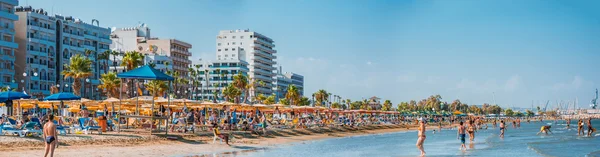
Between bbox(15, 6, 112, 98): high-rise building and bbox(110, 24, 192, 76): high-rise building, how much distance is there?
26242mm

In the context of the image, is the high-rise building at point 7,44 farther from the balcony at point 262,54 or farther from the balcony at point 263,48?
the balcony at point 263,48

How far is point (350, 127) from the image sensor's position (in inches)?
2923

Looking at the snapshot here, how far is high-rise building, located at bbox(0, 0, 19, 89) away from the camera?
79.4m

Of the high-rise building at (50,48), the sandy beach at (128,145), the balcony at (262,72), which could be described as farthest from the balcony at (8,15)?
the balcony at (262,72)

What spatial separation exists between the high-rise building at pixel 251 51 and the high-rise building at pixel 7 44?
77.0 m

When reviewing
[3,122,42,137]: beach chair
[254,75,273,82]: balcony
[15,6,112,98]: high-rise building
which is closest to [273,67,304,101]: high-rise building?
[254,75,273,82]: balcony

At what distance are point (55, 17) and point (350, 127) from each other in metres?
44.4

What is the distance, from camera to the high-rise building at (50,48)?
85812 mm

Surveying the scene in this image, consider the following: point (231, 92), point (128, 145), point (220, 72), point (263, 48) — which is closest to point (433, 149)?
point (128, 145)

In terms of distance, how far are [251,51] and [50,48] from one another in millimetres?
75233

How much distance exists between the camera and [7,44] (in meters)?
80.1

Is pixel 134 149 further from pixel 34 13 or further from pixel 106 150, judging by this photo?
pixel 34 13

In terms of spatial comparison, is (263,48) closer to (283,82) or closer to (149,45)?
(283,82)

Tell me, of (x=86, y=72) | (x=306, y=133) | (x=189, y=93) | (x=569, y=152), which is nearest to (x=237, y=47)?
(x=189, y=93)
